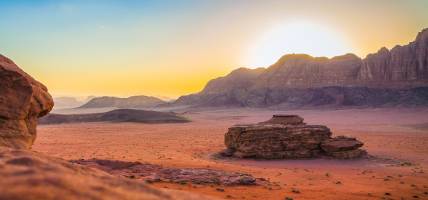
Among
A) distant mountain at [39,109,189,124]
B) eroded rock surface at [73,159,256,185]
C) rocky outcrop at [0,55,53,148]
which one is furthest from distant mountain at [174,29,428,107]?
rocky outcrop at [0,55,53,148]

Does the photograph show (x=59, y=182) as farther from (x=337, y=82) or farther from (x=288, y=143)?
(x=337, y=82)

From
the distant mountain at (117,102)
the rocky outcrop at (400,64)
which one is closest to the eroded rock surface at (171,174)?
the rocky outcrop at (400,64)

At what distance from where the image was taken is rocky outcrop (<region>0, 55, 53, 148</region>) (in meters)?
11.8

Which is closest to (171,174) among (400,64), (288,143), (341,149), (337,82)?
(288,143)

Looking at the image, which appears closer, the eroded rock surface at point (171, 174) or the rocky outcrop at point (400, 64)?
the eroded rock surface at point (171, 174)

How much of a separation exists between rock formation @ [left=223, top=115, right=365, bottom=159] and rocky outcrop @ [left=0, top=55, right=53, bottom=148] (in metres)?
13.4

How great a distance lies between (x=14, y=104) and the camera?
12.1 m

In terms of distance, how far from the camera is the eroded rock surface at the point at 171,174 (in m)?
13.4

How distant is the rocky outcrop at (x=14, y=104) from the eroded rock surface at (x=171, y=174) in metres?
3.45

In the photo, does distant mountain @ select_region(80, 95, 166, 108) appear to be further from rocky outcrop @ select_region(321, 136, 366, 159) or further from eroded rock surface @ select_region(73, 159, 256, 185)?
eroded rock surface @ select_region(73, 159, 256, 185)

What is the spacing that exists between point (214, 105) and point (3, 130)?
357ft

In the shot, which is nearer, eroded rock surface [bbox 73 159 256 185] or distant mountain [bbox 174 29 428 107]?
eroded rock surface [bbox 73 159 256 185]

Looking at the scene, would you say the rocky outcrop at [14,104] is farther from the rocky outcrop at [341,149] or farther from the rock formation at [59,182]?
the rocky outcrop at [341,149]

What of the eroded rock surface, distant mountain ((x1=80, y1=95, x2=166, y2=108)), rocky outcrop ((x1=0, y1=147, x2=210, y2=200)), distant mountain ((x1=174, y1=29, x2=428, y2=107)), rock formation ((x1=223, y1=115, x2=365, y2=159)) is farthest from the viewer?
distant mountain ((x1=80, y1=95, x2=166, y2=108))
